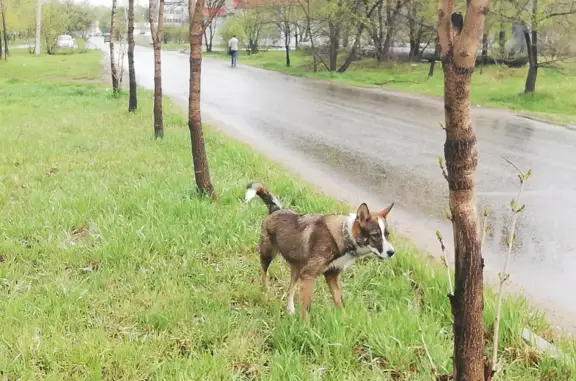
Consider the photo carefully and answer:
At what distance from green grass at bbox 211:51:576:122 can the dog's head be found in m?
13.4

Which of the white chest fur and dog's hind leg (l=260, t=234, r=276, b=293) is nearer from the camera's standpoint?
the white chest fur

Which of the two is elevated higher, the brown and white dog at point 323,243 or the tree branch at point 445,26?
the tree branch at point 445,26

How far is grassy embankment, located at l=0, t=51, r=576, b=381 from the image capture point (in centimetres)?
344

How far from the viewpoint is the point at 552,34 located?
20625 millimetres

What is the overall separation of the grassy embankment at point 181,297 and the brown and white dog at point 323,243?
0.22 m

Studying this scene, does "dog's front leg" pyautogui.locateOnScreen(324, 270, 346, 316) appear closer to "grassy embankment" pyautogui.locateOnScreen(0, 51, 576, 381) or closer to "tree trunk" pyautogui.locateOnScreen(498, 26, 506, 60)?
"grassy embankment" pyautogui.locateOnScreen(0, 51, 576, 381)

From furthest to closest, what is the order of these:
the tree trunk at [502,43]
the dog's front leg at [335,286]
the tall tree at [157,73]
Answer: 1. the tree trunk at [502,43]
2. the tall tree at [157,73]
3. the dog's front leg at [335,286]

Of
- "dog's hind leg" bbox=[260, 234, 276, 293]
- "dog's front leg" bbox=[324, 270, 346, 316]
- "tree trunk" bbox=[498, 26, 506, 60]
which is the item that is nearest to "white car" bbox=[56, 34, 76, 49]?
"tree trunk" bbox=[498, 26, 506, 60]

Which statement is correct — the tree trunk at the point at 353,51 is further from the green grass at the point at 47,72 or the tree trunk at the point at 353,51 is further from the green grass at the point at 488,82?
the green grass at the point at 47,72

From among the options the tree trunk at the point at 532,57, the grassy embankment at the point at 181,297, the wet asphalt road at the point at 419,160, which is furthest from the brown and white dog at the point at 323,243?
the tree trunk at the point at 532,57

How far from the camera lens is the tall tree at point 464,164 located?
6.90 feet

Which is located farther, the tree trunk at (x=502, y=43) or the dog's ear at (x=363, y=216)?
the tree trunk at (x=502, y=43)

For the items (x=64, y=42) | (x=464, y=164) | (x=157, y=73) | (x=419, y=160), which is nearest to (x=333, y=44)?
(x=157, y=73)

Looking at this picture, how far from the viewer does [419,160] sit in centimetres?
1027
